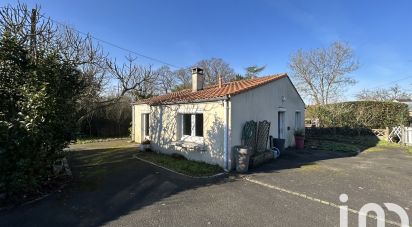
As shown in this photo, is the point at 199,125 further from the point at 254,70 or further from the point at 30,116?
the point at 254,70

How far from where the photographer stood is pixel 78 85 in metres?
7.75

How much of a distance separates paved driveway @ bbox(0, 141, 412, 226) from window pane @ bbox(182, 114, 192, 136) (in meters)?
2.73

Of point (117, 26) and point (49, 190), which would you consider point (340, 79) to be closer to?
point (117, 26)

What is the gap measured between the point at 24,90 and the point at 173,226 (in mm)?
5367

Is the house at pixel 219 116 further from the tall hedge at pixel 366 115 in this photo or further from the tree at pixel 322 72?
the tree at pixel 322 72

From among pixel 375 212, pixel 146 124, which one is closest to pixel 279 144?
pixel 375 212

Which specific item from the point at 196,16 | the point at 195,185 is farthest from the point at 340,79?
the point at 195,185

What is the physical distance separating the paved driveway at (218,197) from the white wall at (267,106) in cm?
219

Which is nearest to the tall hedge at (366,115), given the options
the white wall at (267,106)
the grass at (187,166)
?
the white wall at (267,106)

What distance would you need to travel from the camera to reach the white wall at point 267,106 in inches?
361

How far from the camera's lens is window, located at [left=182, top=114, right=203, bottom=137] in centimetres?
1043

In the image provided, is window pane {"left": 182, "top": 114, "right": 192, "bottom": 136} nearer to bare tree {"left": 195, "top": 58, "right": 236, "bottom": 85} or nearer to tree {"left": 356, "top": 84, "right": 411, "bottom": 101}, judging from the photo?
bare tree {"left": 195, "top": 58, "right": 236, "bottom": 85}

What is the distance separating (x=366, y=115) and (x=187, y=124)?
1636cm

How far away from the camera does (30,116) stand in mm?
5938
